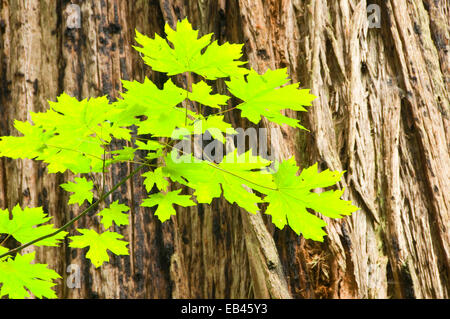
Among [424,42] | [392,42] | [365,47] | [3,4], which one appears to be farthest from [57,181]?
[424,42]

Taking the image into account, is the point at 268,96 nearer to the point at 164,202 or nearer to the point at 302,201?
the point at 302,201

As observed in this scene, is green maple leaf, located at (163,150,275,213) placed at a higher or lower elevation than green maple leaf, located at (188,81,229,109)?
lower

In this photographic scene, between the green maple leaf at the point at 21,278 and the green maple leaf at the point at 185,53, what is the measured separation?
1.68 feet

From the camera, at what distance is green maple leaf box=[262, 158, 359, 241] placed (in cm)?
62

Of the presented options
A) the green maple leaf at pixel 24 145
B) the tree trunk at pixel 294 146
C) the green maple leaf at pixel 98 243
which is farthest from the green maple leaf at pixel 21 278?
the tree trunk at pixel 294 146

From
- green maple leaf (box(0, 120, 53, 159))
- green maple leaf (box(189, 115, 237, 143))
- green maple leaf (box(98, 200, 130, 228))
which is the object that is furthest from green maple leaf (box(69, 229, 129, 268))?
green maple leaf (box(189, 115, 237, 143))

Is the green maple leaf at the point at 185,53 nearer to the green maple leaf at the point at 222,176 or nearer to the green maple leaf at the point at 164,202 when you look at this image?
the green maple leaf at the point at 222,176

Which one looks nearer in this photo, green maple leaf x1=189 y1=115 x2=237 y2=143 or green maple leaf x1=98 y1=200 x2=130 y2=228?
green maple leaf x1=189 y1=115 x2=237 y2=143

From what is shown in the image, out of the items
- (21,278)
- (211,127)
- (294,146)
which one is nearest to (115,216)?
(21,278)

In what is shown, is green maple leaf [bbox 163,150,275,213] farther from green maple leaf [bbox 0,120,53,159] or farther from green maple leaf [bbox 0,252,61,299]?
green maple leaf [bbox 0,252,61,299]

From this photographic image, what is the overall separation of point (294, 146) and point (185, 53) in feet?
2.91

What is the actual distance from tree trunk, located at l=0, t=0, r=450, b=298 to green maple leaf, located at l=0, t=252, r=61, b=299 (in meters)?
0.67

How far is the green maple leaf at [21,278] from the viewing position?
0.76 metres

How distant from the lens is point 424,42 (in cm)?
161
